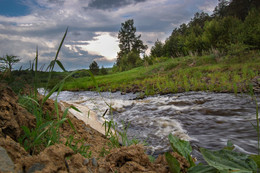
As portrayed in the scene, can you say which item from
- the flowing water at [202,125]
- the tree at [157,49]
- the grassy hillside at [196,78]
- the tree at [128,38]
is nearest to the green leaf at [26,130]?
the flowing water at [202,125]

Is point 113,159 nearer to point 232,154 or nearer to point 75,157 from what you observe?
point 75,157

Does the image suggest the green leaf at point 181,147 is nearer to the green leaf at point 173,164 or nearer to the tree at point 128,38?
A: the green leaf at point 173,164

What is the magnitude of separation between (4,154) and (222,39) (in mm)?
23387

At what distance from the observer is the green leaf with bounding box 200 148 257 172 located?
1.00 m

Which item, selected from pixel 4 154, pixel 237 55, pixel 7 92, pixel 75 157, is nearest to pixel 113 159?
pixel 75 157

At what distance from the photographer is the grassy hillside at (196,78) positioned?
306 inches

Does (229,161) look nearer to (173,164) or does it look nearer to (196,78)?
(173,164)

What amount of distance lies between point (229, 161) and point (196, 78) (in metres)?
9.98

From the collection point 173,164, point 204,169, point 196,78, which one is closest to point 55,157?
point 173,164

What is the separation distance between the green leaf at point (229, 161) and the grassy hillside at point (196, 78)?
3.54m

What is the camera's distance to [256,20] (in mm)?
18906

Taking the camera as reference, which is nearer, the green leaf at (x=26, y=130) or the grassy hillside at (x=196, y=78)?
the green leaf at (x=26, y=130)

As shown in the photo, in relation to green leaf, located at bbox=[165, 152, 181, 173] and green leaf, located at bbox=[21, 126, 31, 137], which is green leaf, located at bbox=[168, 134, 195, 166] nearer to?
green leaf, located at bbox=[165, 152, 181, 173]

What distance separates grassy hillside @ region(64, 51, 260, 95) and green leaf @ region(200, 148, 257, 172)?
3.54 meters
